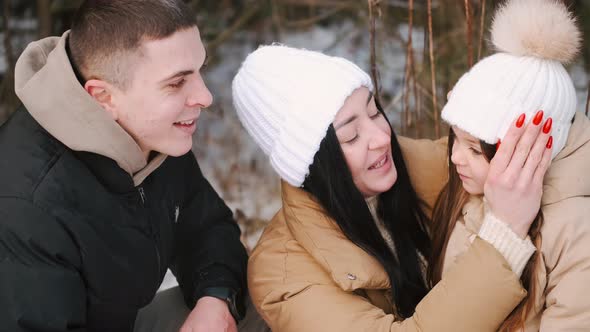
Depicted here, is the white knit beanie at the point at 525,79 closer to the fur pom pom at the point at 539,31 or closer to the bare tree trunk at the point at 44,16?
the fur pom pom at the point at 539,31

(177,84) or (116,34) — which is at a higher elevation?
(116,34)

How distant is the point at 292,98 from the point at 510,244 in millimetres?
713

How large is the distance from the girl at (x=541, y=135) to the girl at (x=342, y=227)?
0.05 m

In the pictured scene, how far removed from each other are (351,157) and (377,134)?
0.32 feet

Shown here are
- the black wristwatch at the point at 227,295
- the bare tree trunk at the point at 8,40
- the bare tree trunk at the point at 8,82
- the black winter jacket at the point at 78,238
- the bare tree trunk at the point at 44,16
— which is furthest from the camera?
the bare tree trunk at the point at 44,16

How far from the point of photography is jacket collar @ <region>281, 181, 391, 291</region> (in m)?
2.06

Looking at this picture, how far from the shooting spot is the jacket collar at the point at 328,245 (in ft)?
6.75

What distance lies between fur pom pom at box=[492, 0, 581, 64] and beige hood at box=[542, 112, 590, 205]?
7.9 inches

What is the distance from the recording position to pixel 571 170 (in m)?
1.92

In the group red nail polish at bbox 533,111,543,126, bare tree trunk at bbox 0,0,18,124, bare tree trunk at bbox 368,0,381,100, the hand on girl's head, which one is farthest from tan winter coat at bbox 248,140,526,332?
bare tree trunk at bbox 0,0,18,124

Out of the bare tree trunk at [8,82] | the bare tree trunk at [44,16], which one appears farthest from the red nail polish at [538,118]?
the bare tree trunk at [44,16]

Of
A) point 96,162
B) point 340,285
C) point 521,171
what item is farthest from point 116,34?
point 521,171

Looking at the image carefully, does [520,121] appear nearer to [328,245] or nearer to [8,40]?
[328,245]

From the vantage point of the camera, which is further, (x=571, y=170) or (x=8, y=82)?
(x=8, y=82)
